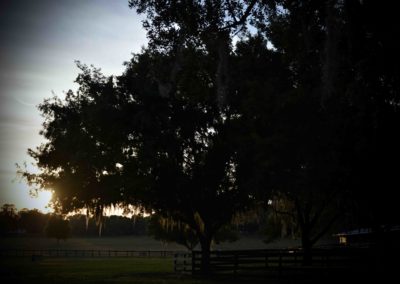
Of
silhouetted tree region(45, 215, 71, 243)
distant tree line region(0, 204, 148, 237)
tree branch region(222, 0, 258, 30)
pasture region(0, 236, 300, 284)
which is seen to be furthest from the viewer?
distant tree line region(0, 204, 148, 237)

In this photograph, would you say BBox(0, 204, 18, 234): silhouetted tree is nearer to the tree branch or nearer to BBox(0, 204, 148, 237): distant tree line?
BBox(0, 204, 148, 237): distant tree line

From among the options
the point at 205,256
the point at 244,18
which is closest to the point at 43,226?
the point at 205,256

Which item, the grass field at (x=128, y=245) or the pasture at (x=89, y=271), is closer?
the pasture at (x=89, y=271)

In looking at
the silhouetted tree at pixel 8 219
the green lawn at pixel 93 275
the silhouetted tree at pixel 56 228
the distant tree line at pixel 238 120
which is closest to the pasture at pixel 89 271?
the green lawn at pixel 93 275

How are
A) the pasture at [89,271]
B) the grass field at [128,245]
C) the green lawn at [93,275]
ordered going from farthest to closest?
1. the grass field at [128,245]
2. the pasture at [89,271]
3. the green lawn at [93,275]

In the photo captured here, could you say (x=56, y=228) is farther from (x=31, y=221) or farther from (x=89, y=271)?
(x=89, y=271)

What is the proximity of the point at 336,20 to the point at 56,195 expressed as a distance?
2035cm

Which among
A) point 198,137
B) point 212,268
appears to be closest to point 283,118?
point 198,137

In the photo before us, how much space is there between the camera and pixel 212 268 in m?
24.4

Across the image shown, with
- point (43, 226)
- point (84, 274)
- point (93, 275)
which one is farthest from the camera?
point (43, 226)

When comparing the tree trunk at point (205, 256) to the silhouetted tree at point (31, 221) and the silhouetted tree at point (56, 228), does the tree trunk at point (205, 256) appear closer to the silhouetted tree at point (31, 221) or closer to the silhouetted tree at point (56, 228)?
the silhouetted tree at point (56, 228)

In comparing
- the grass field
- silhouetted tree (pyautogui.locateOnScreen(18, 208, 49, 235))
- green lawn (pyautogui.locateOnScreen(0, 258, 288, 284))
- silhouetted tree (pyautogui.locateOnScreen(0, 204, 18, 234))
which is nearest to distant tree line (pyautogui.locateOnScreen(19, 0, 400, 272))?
green lawn (pyautogui.locateOnScreen(0, 258, 288, 284))

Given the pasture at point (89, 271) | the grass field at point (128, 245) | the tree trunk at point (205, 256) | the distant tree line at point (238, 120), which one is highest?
the distant tree line at point (238, 120)

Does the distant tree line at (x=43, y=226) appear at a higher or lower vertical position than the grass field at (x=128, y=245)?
higher
